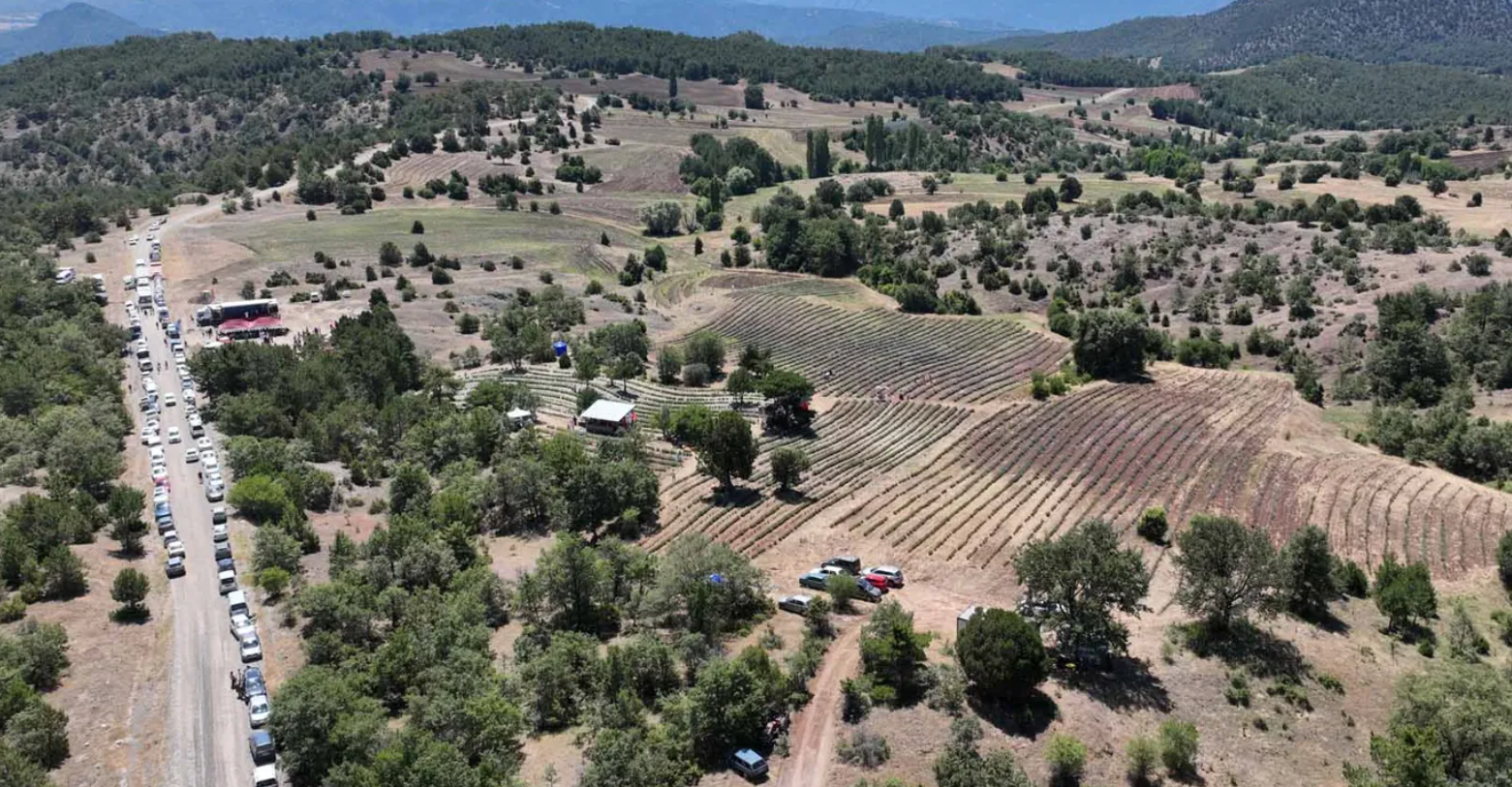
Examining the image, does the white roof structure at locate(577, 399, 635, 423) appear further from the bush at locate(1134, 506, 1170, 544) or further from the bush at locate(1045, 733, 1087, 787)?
the bush at locate(1045, 733, 1087, 787)

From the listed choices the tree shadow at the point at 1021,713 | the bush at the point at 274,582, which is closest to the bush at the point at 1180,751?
the tree shadow at the point at 1021,713

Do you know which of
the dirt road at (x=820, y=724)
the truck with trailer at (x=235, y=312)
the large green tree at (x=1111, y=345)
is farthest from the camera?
the truck with trailer at (x=235, y=312)

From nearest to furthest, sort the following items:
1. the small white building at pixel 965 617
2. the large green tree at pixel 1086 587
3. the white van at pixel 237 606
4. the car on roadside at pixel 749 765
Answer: the car on roadside at pixel 749 765 < the large green tree at pixel 1086 587 < the small white building at pixel 965 617 < the white van at pixel 237 606

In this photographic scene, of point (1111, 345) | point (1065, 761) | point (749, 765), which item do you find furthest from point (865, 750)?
point (1111, 345)

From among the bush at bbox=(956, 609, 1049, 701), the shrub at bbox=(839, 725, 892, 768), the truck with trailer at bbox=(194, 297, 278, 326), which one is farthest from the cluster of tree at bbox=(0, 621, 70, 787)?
the truck with trailer at bbox=(194, 297, 278, 326)

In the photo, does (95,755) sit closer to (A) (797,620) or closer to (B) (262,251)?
(A) (797,620)

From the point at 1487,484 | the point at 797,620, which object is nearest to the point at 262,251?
the point at 797,620

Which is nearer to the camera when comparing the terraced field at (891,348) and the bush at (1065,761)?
the bush at (1065,761)

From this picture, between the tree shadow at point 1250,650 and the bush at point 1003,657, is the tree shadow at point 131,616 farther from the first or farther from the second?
the tree shadow at point 1250,650
